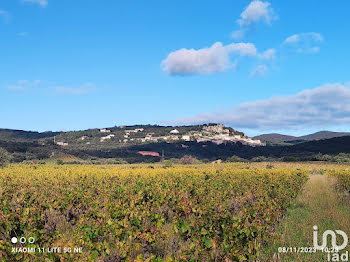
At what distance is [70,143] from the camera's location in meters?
121

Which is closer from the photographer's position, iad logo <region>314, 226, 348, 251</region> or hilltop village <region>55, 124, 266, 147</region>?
iad logo <region>314, 226, 348, 251</region>

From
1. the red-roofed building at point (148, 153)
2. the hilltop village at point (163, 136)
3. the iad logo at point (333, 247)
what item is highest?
the hilltop village at point (163, 136)

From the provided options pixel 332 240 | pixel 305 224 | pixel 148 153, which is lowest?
pixel 148 153

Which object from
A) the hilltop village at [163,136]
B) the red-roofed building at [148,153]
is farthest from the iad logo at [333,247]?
the hilltop village at [163,136]

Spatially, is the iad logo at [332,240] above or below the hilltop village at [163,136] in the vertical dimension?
below

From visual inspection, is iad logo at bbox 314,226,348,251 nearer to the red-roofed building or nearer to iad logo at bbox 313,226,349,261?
iad logo at bbox 313,226,349,261

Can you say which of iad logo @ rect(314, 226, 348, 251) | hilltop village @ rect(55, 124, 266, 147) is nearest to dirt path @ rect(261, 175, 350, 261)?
iad logo @ rect(314, 226, 348, 251)

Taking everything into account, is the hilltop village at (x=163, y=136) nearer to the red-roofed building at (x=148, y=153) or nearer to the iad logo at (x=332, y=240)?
the red-roofed building at (x=148, y=153)

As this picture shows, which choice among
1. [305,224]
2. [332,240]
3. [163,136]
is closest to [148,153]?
[163,136]

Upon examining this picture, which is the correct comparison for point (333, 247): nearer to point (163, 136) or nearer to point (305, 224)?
point (305, 224)

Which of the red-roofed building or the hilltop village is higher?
the hilltop village

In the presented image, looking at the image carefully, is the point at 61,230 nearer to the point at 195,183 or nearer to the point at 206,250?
the point at 206,250

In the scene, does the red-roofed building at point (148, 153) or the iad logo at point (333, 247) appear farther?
the red-roofed building at point (148, 153)

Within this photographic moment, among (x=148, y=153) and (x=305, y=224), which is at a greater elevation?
(x=305, y=224)
